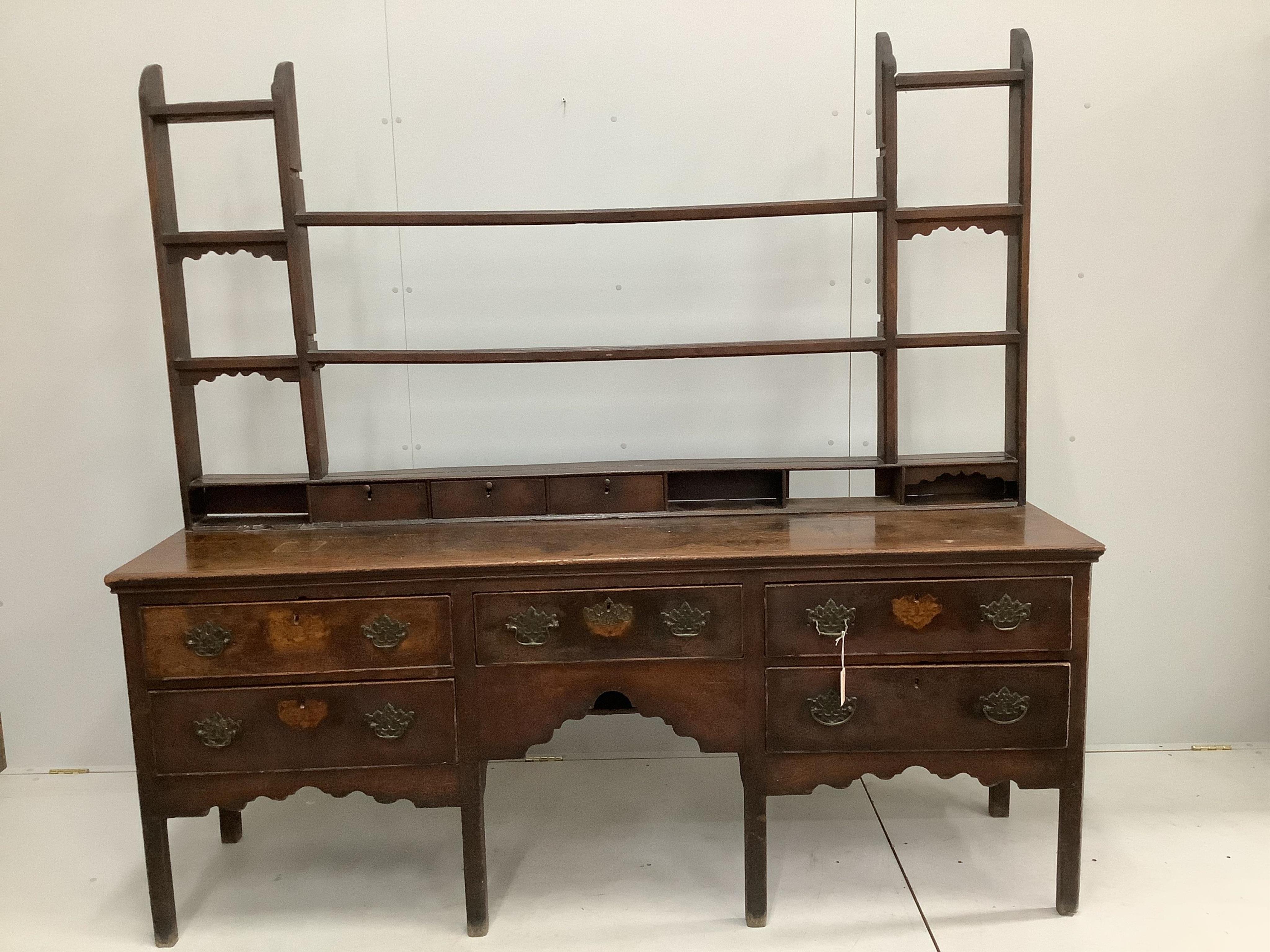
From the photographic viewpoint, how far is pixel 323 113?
2545 mm

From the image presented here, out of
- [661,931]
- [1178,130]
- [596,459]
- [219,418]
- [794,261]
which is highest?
[1178,130]

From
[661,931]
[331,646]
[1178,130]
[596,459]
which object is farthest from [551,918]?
[1178,130]

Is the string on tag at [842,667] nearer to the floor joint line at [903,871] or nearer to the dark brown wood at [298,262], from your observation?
the floor joint line at [903,871]

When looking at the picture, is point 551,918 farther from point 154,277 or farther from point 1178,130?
point 1178,130

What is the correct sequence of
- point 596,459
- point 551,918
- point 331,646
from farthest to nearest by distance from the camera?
point 596,459 → point 551,918 → point 331,646

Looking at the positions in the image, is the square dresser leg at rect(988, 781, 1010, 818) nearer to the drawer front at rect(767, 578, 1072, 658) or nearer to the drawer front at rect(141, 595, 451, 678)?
the drawer front at rect(767, 578, 1072, 658)

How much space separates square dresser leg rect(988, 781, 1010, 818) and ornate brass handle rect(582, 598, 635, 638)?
3.92 ft

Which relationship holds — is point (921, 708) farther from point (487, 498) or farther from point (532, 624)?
point (487, 498)

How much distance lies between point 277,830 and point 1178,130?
3.14m

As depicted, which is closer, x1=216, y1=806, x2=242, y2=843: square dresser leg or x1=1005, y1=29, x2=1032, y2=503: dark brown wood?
x1=1005, y1=29, x2=1032, y2=503: dark brown wood

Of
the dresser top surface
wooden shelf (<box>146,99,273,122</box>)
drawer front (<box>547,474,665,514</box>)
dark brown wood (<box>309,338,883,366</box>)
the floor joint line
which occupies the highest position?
wooden shelf (<box>146,99,273,122</box>)

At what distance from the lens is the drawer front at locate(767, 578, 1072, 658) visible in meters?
1.95

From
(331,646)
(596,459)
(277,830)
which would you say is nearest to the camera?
(331,646)

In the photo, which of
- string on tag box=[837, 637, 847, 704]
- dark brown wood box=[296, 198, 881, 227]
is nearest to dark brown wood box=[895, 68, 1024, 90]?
dark brown wood box=[296, 198, 881, 227]
